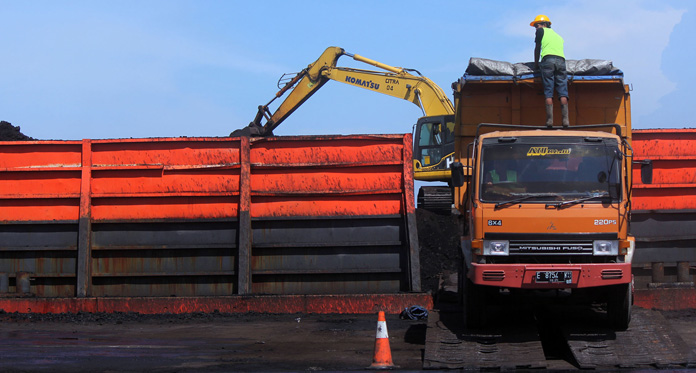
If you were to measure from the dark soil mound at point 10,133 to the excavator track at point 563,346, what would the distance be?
39.8ft

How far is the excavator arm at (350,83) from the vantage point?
24.9 m

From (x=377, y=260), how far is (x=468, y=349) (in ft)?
13.6

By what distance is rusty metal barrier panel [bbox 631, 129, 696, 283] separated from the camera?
13422mm

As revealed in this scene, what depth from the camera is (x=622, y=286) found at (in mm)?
9539

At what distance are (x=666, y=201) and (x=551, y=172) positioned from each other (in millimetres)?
4892

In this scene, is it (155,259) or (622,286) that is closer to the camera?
(622,286)

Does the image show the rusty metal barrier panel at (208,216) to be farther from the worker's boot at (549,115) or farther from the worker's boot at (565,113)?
the worker's boot at (565,113)

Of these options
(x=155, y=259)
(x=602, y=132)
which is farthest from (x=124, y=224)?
(x=602, y=132)

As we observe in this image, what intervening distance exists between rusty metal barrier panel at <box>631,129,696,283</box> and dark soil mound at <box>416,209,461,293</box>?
11.9 feet

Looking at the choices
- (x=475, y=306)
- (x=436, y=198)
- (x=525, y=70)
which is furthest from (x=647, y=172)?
(x=436, y=198)

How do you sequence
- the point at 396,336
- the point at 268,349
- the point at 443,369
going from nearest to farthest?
the point at 443,369
the point at 268,349
the point at 396,336

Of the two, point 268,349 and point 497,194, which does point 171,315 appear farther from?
point 497,194

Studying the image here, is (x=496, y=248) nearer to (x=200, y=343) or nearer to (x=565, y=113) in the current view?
(x=565, y=113)

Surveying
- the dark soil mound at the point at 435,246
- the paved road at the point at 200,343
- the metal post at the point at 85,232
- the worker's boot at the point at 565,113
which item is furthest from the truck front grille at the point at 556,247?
the metal post at the point at 85,232
